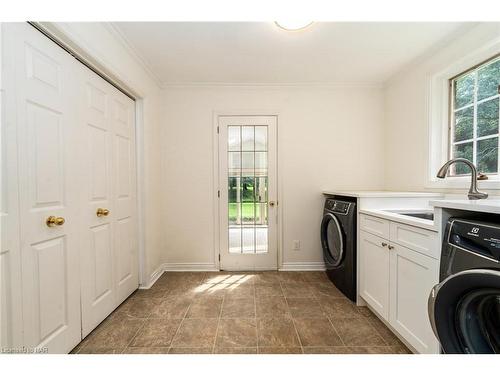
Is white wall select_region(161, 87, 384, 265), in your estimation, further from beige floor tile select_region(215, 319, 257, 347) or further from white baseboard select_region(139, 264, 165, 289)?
beige floor tile select_region(215, 319, 257, 347)

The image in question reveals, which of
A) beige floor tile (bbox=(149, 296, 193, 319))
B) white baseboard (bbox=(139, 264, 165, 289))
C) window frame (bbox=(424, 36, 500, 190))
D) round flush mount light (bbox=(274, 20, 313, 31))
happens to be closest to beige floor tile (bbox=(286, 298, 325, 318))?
beige floor tile (bbox=(149, 296, 193, 319))

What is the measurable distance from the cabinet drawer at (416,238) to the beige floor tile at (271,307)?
1.06 metres

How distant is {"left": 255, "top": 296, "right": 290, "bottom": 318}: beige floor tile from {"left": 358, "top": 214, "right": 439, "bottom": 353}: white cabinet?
0.70 meters

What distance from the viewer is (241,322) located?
1634 millimetres

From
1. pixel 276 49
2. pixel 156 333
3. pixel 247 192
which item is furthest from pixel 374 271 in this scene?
pixel 276 49

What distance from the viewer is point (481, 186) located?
1.61 m

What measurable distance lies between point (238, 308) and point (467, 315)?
58.9 inches

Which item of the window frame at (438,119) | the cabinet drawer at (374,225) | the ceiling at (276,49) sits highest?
the ceiling at (276,49)

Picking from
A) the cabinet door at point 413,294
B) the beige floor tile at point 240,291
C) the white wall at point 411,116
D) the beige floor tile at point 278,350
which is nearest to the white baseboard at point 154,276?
the beige floor tile at point 240,291

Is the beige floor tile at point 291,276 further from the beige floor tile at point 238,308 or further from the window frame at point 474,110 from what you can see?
the window frame at point 474,110

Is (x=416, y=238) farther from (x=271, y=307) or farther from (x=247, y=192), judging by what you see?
(x=247, y=192)

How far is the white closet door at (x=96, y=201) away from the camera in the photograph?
146 cm

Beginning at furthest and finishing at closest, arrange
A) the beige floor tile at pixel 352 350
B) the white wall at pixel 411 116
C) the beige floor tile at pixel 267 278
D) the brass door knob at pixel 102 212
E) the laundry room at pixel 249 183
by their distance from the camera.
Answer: the beige floor tile at pixel 267 278 < the white wall at pixel 411 116 < the brass door knob at pixel 102 212 < the beige floor tile at pixel 352 350 < the laundry room at pixel 249 183
